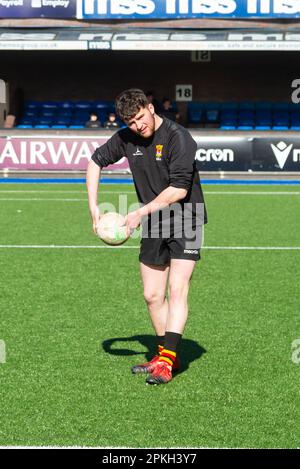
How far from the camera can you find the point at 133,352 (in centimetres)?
746

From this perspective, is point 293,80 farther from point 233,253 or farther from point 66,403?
point 66,403

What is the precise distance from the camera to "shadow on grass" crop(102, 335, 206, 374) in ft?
23.8

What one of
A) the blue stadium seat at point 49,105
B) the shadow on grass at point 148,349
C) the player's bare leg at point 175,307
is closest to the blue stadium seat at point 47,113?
the blue stadium seat at point 49,105

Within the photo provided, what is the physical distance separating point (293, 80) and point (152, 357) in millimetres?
29632

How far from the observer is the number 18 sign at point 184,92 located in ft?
118

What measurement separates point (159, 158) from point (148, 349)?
6.12ft

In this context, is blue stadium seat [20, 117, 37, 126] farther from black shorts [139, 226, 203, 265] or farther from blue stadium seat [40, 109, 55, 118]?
black shorts [139, 226, 203, 265]

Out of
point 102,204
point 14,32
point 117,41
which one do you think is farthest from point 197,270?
point 14,32

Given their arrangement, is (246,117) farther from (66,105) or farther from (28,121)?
(28,121)

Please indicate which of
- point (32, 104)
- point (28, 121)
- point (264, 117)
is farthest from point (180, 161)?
point (32, 104)

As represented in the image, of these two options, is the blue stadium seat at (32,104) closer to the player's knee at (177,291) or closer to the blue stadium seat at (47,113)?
the blue stadium seat at (47,113)

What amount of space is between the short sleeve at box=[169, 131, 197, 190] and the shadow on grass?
147cm

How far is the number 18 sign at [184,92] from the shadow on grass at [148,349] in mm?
28591

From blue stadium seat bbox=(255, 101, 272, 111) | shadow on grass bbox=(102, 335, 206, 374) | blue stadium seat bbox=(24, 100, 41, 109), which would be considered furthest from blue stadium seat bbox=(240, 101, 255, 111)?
shadow on grass bbox=(102, 335, 206, 374)
